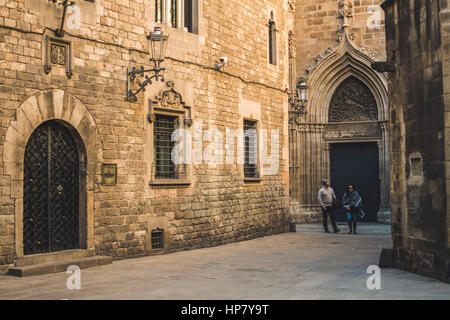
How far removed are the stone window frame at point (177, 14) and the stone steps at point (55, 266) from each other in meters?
5.38

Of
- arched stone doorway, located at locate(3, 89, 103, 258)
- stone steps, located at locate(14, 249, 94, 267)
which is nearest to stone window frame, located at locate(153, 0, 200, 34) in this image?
arched stone doorway, located at locate(3, 89, 103, 258)

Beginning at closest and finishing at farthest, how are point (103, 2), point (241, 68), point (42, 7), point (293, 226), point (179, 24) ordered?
point (42, 7), point (103, 2), point (179, 24), point (241, 68), point (293, 226)

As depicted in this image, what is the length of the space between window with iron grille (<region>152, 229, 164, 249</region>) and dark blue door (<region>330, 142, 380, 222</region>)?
441 inches

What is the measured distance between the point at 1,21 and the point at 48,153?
2.31 metres

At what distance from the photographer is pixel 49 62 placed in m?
10.1

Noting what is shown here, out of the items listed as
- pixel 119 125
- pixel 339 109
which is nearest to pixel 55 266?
pixel 119 125

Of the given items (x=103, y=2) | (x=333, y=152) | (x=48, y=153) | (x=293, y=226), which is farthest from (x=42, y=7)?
(x=333, y=152)

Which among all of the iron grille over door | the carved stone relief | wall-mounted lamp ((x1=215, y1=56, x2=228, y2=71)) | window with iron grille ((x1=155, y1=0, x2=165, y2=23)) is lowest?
the iron grille over door

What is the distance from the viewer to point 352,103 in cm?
2219

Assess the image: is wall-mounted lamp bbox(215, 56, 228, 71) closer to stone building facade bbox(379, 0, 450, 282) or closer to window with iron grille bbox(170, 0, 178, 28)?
window with iron grille bbox(170, 0, 178, 28)

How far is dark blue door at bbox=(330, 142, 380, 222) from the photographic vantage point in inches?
870

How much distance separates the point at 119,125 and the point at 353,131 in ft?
40.8
